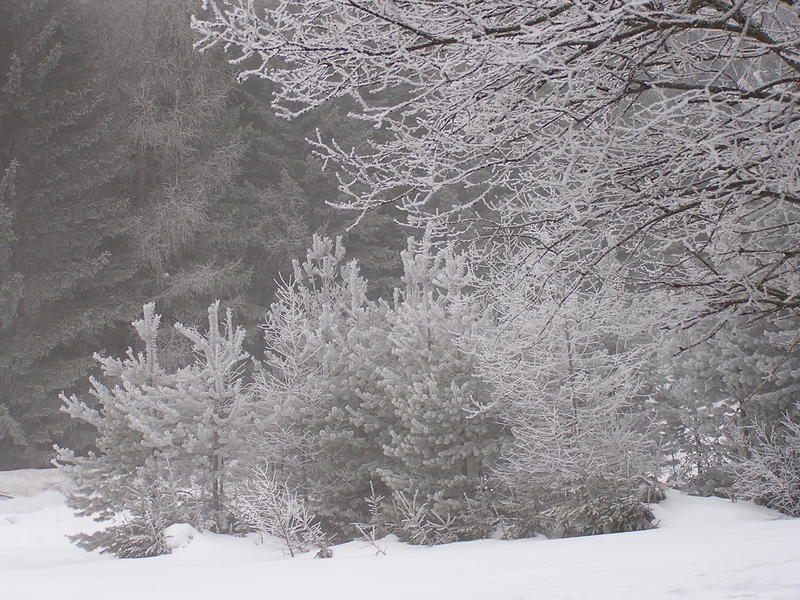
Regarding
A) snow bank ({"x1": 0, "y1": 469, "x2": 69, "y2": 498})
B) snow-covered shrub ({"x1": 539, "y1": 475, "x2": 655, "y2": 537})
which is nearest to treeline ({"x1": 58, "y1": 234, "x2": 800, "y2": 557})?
snow-covered shrub ({"x1": 539, "y1": 475, "x2": 655, "y2": 537})

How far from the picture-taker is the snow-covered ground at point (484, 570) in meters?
4.09

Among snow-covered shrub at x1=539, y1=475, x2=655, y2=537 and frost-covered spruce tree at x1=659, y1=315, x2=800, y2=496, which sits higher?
frost-covered spruce tree at x1=659, y1=315, x2=800, y2=496

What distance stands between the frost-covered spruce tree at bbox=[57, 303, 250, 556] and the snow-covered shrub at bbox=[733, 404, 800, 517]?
811 centimetres

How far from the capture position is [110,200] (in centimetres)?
1855

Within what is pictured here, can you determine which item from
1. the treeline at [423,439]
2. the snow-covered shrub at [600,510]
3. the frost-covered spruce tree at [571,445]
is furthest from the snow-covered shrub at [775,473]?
the snow-covered shrub at [600,510]

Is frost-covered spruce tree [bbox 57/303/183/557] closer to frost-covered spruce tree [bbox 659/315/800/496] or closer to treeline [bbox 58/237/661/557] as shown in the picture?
treeline [bbox 58/237/661/557]

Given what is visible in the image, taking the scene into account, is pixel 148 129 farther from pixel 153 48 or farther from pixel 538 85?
pixel 538 85

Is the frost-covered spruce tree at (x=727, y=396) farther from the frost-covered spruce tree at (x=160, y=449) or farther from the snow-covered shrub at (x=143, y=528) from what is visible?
the snow-covered shrub at (x=143, y=528)

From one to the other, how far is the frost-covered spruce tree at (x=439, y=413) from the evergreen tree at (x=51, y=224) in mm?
10001

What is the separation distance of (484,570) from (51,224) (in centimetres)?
1610

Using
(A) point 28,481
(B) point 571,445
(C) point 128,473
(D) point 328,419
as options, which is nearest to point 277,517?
(D) point 328,419

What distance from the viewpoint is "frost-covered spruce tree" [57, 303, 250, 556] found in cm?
1012

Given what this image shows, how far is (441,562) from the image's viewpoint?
275 inches

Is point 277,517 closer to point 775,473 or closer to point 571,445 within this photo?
point 571,445
